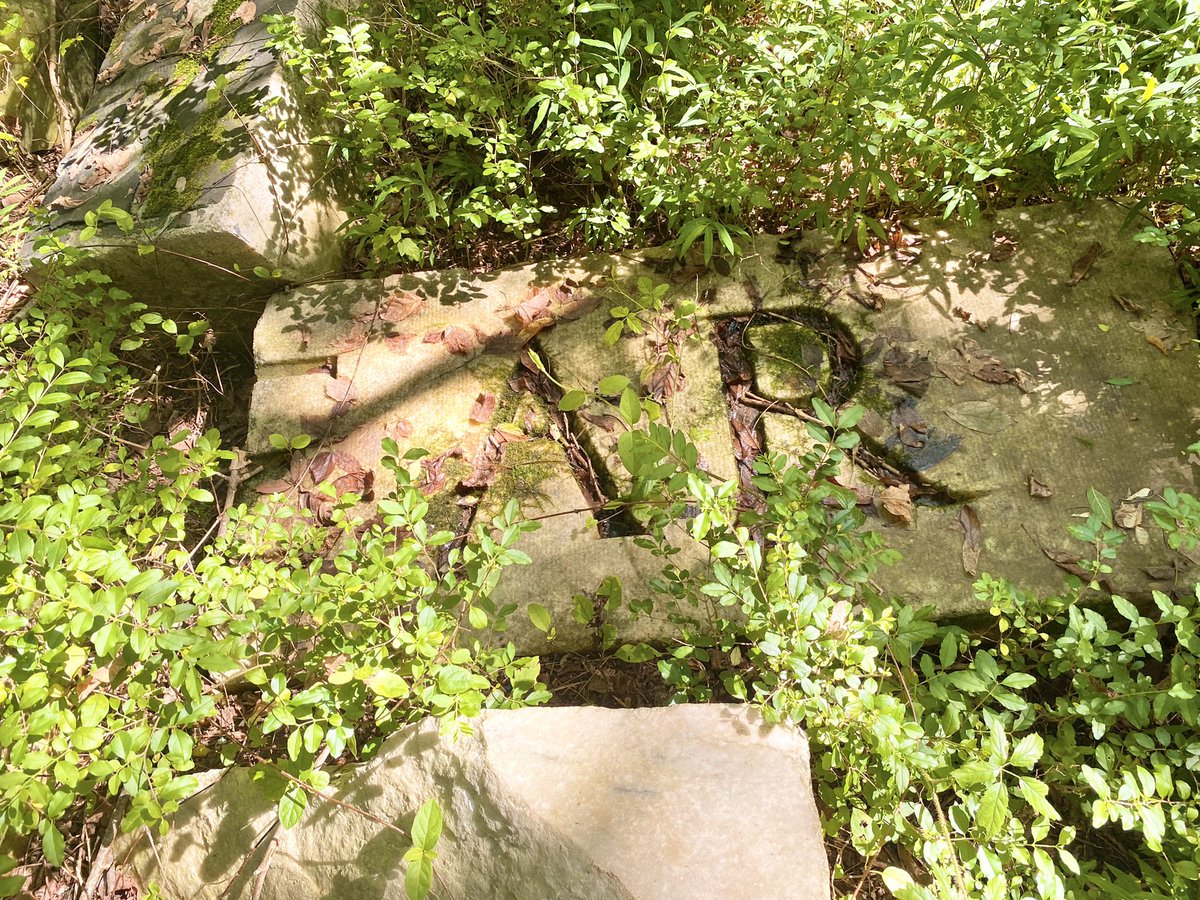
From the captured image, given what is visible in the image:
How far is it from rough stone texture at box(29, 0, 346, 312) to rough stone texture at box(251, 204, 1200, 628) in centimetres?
31

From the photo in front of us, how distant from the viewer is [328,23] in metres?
3.36

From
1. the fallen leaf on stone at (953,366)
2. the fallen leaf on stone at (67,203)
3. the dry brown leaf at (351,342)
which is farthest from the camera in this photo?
the fallen leaf on stone at (67,203)

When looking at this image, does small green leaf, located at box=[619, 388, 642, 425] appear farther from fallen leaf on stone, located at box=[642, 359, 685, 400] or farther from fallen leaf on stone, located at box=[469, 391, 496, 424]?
fallen leaf on stone, located at box=[469, 391, 496, 424]

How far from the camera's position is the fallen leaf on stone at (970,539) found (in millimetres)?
2414

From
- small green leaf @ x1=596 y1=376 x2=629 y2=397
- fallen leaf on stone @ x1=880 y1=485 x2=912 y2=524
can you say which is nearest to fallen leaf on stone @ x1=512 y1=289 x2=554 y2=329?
small green leaf @ x1=596 y1=376 x2=629 y2=397

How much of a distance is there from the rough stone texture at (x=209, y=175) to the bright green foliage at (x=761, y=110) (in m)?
0.24

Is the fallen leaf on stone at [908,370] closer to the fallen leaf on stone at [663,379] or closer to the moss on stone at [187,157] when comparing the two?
the fallen leaf on stone at [663,379]

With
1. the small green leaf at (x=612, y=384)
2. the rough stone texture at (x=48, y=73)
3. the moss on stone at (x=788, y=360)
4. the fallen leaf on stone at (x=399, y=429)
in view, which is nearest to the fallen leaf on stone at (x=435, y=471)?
the fallen leaf on stone at (x=399, y=429)

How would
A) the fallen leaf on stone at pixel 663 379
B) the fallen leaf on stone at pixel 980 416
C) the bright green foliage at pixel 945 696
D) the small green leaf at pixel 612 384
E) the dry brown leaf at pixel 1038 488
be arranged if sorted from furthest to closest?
the fallen leaf on stone at pixel 663 379
the fallen leaf on stone at pixel 980 416
the dry brown leaf at pixel 1038 488
the small green leaf at pixel 612 384
the bright green foliage at pixel 945 696

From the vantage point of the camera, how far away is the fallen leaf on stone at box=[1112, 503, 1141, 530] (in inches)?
95.1

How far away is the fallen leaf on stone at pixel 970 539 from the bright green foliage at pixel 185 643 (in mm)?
1615

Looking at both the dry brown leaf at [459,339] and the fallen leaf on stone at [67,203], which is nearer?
the dry brown leaf at [459,339]

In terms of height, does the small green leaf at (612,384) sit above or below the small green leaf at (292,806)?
above

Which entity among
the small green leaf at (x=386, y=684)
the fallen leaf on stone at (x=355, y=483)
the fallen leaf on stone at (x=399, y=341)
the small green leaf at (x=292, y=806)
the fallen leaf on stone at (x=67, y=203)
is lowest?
the fallen leaf on stone at (x=355, y=483)
